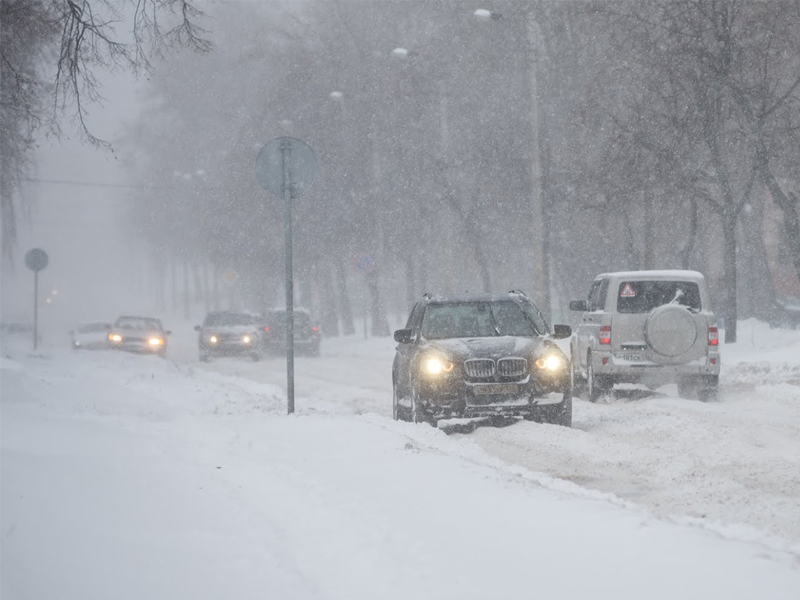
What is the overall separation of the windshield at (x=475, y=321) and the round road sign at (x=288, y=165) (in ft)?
7.45

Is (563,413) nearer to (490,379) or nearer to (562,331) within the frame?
(490,379)

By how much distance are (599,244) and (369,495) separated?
3017 cm

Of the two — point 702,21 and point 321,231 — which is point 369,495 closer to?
point 702,21

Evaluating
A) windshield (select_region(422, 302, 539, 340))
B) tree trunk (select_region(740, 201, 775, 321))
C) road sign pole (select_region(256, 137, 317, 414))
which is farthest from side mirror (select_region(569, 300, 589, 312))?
tree trunk (select_region(740, 201, 775, 321))

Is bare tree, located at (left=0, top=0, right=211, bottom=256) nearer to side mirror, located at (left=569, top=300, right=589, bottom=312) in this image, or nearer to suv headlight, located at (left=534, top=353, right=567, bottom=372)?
suv headlight, located at (left=534, top=353, right=567, bottom=372)

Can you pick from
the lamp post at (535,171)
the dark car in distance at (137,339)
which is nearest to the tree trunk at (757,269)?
the lamp post at (535,171)

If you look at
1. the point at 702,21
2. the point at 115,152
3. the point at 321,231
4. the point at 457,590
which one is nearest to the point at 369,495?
the point at 457,590

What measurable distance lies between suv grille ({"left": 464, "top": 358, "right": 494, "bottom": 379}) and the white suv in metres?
4.40

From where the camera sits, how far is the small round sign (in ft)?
95.3

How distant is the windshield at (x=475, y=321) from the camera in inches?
509

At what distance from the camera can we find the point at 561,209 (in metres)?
34.1

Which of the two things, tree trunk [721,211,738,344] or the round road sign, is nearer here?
the round road sign

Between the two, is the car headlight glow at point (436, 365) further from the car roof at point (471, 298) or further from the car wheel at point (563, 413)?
the car roof at point (471, 298)

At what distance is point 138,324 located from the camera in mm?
37438
